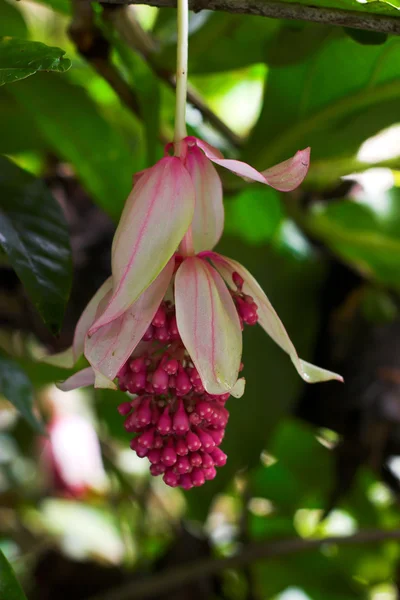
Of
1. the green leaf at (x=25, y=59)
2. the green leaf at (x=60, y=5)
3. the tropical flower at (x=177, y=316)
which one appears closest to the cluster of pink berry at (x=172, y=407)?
the tropical flower at (x=177, y=316)

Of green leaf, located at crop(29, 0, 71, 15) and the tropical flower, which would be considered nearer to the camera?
the tropical flower

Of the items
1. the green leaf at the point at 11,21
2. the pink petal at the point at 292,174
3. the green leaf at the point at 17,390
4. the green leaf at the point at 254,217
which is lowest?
the green leaf at the point at 17,390

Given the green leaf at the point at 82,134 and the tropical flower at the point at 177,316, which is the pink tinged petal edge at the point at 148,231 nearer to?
the tropical flower at the point at 177,316

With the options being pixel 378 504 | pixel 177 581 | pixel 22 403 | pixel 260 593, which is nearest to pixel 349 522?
pixel 378 504

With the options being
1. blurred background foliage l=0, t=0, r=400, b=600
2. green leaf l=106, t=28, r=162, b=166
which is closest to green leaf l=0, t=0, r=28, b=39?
blurred background foliage l=0, t=0, r=400, b=600

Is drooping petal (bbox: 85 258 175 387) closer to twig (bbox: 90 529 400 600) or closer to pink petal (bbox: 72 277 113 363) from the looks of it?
pink petal (bbox: 72 277 113 363)

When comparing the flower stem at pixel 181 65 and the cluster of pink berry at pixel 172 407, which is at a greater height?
the flower stem at pixel 181 65

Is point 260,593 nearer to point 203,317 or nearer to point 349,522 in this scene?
point 349,522
